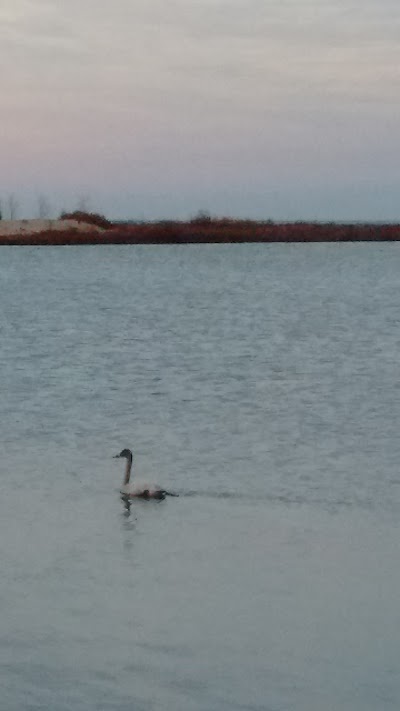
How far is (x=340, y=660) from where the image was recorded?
25.2ft

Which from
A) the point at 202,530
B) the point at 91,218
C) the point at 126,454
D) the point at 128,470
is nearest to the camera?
the point at 202,530

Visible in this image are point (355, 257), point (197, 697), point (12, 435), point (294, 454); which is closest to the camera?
point (197, 697)

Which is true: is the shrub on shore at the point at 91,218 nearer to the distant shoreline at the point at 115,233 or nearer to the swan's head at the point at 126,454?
the distant shoreline at the point at 115,233

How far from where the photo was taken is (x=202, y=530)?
1077 cm

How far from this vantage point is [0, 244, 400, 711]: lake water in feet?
24.4

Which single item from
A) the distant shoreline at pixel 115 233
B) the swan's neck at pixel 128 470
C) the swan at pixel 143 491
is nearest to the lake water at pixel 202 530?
the swan at pixel 143 491

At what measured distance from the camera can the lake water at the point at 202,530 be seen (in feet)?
24.4

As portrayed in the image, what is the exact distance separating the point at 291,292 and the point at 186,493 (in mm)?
37667

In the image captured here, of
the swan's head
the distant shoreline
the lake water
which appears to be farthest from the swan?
the distant shoreline

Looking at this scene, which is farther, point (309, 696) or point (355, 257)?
point (355, 257)

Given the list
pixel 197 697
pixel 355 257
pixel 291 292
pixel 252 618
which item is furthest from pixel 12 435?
pixel 355 257

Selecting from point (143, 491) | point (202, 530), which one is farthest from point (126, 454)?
point (202, 530)

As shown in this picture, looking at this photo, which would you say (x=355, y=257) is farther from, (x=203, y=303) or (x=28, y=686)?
(x=28, y=686)

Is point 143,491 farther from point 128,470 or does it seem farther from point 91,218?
point 91,218
